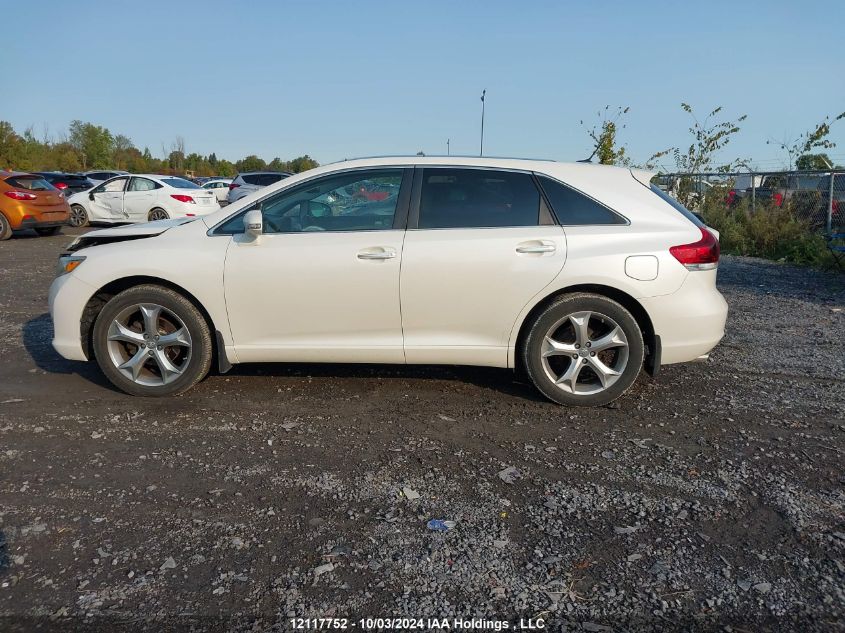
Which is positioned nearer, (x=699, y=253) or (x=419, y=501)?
(x=419, y=501)

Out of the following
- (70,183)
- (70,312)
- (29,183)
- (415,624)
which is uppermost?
(70,183)

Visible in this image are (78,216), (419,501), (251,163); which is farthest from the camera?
(251,163)

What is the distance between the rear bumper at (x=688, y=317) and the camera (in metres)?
4.54

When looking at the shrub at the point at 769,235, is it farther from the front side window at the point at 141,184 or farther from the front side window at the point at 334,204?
the front side window at the point at 141,184

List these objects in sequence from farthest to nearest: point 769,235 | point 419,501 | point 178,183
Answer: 1. point 178,183
2. point 769,235
3. point 419,501

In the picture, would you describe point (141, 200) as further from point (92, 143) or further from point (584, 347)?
point (92, 143)

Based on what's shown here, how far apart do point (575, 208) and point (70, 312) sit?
12.1ft

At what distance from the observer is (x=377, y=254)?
456cm

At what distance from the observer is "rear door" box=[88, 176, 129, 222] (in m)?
18.4

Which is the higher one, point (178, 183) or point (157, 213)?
point (178, 183)

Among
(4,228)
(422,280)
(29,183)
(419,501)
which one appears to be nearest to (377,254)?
(422,280)

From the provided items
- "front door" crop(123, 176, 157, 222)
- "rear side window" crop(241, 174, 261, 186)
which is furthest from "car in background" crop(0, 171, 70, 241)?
"rear side window" crop(241, 174, 261, 186)

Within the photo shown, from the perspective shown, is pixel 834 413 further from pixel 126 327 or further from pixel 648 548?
pixel 126 327

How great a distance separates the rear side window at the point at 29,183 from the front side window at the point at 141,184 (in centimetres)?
228
